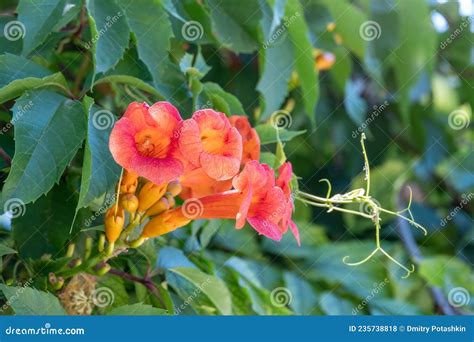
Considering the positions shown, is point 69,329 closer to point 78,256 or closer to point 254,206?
point 78,256

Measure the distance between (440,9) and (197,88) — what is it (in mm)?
1575

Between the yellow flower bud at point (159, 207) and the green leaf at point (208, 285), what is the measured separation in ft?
0.71

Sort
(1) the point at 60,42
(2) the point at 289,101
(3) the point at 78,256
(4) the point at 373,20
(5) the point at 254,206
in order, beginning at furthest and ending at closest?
(4) the point at 373,20, (2) the point at 289,101, (1) the point at 60,42, (3) the point at 78,256, (5) the point at 254,206

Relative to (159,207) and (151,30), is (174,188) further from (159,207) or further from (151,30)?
(151,30)

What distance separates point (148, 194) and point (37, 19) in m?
0.34

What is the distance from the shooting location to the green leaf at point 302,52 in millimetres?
1665

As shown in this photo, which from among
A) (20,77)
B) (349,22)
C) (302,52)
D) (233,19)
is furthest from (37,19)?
(349,22)

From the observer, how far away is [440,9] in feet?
8.77

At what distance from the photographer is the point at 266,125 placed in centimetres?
142

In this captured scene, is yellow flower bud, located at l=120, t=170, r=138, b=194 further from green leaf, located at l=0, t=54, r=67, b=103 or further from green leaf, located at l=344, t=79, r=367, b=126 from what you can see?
green leaf, located at l=344, t=79, r=367, b=126

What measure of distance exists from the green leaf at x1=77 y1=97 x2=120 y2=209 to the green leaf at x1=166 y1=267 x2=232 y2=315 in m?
0.32

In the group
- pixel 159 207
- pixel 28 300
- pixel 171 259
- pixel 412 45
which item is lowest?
pixel 28 300

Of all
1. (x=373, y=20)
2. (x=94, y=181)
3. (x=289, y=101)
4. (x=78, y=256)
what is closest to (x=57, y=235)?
(x=78, y=256)

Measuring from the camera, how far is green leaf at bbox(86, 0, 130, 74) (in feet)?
3.87
